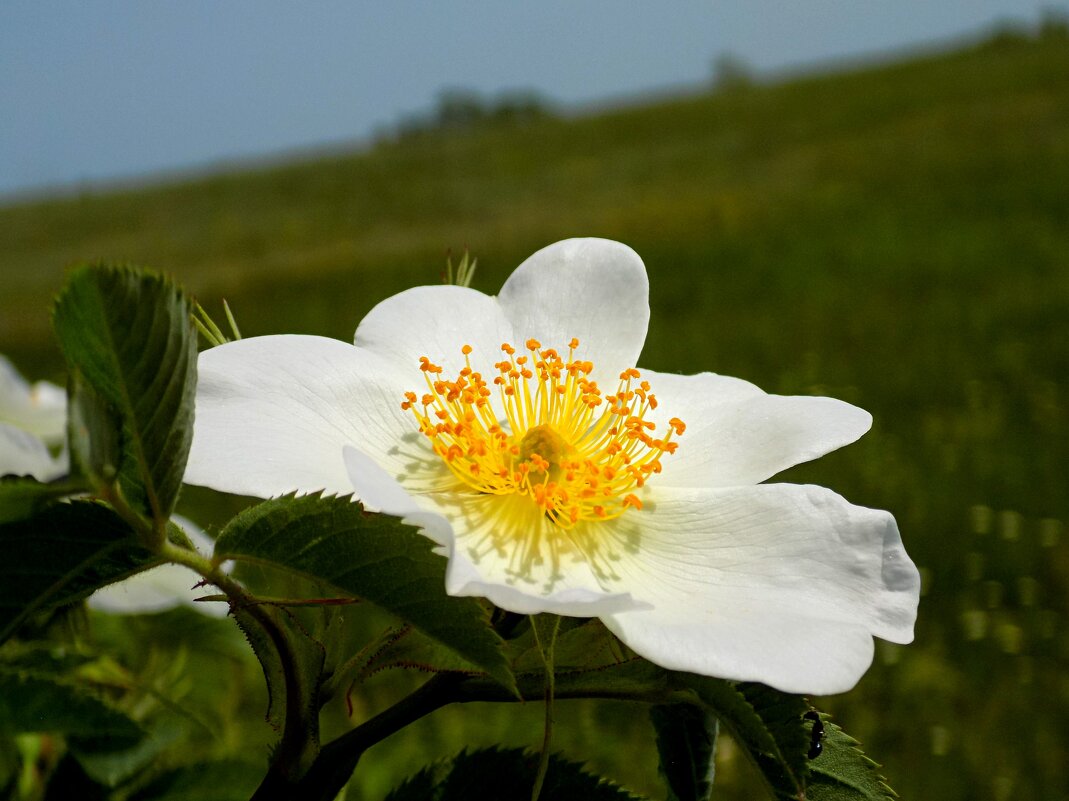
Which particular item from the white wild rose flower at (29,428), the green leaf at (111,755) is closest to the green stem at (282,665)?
the white wild rose flower at (29,428)

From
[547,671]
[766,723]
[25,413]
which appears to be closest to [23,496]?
[547,671]

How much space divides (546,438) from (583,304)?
0.12m

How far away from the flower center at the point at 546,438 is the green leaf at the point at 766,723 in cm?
24

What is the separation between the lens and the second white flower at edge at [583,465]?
525mm

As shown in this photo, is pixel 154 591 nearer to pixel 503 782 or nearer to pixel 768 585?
pixel 503 782

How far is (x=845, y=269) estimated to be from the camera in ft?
25.6

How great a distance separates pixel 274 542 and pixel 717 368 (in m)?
4.88

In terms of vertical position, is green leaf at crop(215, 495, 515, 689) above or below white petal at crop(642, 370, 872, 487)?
above

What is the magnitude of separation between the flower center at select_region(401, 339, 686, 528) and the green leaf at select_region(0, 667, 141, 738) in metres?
0.29

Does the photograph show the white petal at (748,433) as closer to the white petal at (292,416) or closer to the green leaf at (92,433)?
the white petal at (292,416)

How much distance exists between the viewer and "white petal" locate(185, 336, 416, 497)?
22.9 inches

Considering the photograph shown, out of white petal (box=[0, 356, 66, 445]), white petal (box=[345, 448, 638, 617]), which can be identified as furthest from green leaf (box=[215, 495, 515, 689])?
white petal (box=[0, 356, 66, 445])

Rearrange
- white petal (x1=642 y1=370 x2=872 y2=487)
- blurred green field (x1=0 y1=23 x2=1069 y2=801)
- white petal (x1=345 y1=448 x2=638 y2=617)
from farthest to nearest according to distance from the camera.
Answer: blurred green field (x1=0 y1=23 x2=1069 y2=801)
white petal (x1=642 y1=370 x2=872 y2=487)
white petal (x1=345 y1=448 x2=638 y2=617)

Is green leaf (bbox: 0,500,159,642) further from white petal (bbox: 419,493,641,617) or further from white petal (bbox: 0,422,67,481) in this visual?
white petal (bbox: 0,422,67,481)
